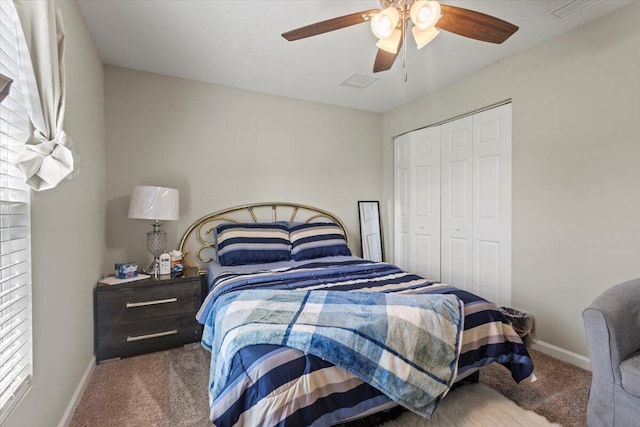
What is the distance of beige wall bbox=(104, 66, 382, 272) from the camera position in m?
2.84

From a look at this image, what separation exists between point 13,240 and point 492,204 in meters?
3.24

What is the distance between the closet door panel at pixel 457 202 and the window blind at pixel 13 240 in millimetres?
3241

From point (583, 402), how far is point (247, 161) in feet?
10.8

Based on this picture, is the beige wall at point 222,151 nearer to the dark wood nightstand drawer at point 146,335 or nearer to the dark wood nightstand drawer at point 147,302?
the dark wood nightstand drawer at point 147,302

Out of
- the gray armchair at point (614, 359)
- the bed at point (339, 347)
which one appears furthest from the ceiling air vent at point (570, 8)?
the bed at point (339, 347)


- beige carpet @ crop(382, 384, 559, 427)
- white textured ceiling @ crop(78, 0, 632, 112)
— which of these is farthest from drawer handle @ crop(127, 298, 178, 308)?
white textured ceiling @ crop(78, 0, 632, 112)

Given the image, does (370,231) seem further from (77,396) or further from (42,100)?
(42,100)

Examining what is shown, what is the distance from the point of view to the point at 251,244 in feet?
9.48

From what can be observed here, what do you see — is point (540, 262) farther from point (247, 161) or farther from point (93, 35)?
point (93, 35)

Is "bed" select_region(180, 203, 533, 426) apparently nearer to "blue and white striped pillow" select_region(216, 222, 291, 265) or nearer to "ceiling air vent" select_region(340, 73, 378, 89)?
"blue and white striped pillow" select_region(216, 222, 291, 265)

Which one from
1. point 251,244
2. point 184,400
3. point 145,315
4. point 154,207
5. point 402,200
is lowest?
point 184,400

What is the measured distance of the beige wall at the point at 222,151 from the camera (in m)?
2.84

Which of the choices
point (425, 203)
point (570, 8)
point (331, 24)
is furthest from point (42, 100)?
point (425, 203)

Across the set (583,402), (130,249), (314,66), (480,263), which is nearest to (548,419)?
(583,402)
